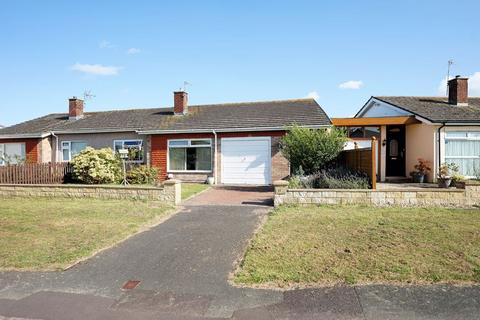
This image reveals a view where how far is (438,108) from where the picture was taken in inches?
667

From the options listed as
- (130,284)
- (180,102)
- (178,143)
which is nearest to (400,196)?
(130,284)

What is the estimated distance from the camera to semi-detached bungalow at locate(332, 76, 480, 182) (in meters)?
15.2

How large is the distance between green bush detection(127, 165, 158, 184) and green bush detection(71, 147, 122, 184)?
920 mm

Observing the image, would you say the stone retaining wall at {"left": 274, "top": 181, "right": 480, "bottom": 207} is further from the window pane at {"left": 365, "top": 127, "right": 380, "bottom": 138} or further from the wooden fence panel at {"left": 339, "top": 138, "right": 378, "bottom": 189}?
the window pane at {"left": 365, "top": 127, "right": 380, "bottom": 138}

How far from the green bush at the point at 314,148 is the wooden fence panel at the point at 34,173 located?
10.3m

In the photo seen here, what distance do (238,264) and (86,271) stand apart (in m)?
2.38

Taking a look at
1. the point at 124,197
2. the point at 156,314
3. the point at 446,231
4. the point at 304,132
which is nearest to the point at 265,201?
the point at 304,132

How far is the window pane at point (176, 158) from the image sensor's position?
59.5ft

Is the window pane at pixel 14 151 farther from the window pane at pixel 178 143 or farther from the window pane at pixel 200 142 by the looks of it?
the window pane at pixel 200 142

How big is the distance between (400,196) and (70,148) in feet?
58.5

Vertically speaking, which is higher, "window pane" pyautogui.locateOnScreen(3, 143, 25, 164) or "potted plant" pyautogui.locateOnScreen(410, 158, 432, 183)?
"window pane" pyautogui.locateOnScreen(3, 143, 25, 164)

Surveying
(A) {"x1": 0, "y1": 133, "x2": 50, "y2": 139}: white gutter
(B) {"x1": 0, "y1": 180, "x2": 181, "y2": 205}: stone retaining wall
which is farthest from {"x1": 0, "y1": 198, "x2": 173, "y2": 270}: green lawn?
(A) {"x1": 0, "y1": 133, "x2": 50, "y2": 139}: white gutter

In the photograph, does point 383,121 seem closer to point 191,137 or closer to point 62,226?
point 191,137

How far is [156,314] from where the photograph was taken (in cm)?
409
